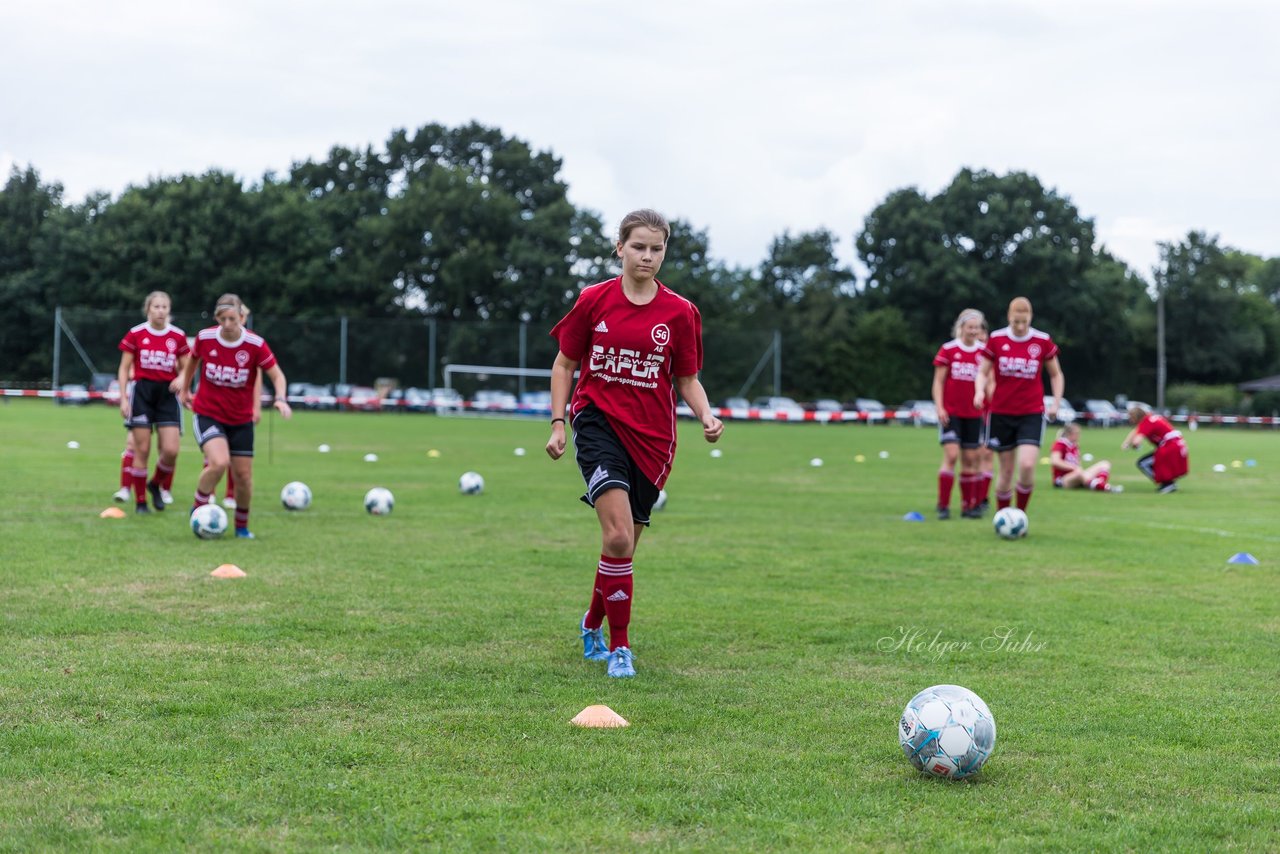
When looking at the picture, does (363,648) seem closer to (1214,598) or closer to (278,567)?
(278,567)

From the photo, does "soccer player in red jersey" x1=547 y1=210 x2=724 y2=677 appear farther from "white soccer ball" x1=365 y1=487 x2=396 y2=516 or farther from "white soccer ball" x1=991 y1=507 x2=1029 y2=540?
"white soccer ball" x1=365 y1=487 x2=396 y2=516

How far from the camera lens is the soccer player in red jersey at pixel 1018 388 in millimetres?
12438

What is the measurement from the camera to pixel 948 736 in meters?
4.29

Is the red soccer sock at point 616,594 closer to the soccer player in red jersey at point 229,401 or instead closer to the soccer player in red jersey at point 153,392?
the soccer player in red jersey at point 229,401

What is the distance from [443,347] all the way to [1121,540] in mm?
39900

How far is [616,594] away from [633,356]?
1099 mm

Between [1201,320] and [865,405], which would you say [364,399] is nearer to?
Answer: [865,405]

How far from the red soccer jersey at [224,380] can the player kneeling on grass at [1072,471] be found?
39.6ft

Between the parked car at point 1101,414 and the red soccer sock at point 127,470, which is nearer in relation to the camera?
the red soccer sock at point 127,470

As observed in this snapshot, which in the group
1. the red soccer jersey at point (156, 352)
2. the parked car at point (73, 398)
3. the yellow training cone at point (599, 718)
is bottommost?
the yellow training cone at point (599, 718)

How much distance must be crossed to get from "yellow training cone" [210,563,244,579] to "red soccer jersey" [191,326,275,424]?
228 centimetres
